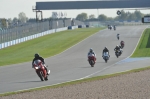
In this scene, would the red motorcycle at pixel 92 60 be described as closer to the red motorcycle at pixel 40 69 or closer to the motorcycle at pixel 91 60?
the motorcycle at pixel 91 60

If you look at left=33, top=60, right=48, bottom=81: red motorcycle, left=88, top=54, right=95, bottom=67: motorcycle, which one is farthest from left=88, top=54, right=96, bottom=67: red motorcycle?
left=33, top=60, right=48, bottom=81: red motorcycle

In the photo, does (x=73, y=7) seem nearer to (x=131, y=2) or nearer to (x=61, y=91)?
(x=131, y=2)

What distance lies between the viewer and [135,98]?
16.4 meters

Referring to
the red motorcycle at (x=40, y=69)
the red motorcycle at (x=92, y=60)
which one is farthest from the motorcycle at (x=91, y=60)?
the red motorcycle at (x=40, y=69)

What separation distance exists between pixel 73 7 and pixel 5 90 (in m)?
96.0

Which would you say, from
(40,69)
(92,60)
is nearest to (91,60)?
(92,60)

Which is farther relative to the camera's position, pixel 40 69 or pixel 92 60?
pixel 92 60

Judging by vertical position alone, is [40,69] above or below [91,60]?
above

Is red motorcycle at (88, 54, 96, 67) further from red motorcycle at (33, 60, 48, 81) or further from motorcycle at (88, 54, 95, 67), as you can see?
red motorcycle at (33, 60, 48, 81)

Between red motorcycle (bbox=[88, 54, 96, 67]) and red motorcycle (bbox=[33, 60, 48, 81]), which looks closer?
red motorcycle (bbox=[33, 60, 48, 81])

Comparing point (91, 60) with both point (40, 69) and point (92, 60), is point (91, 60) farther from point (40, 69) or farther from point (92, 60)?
point (40, 69)

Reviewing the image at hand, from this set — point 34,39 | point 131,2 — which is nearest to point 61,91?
point 34,39

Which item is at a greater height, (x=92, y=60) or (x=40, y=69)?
(x=40, y=69)

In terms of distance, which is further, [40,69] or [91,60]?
[91,60]
